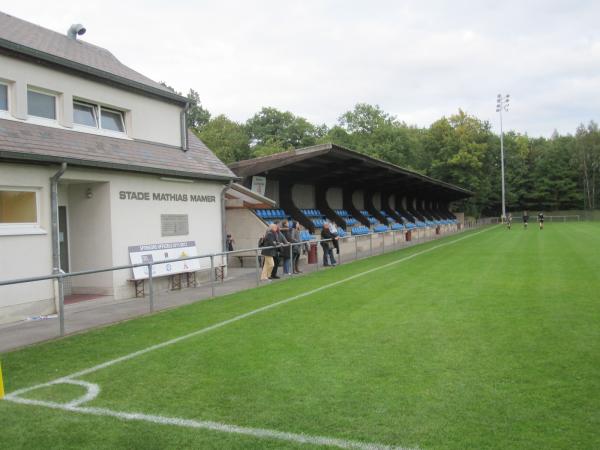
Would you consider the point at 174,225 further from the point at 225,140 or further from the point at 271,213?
the point at 225,140

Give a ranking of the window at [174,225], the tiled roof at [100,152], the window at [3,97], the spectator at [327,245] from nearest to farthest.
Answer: the tiled roof at [100,152] → the window at [3,97] → the window at [174,225] → the spectator at [327,245]

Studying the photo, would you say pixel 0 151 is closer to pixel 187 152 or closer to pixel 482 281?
pixel 187 152

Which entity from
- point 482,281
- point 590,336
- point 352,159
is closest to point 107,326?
point 590,336

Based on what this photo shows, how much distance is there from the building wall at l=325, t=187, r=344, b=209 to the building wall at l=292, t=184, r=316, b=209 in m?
1.82

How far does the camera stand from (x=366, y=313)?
9.23 meters

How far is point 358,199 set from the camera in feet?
125

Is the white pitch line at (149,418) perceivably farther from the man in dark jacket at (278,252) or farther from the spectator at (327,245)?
the spectator at (327,245)

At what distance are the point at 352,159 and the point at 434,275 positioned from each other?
37.1ft

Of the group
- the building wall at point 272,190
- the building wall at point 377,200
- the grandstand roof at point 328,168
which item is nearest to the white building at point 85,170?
the grandstand roof at point 328,168

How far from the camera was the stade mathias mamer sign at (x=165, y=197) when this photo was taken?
12.6m

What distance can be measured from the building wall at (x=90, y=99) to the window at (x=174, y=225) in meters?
2.20

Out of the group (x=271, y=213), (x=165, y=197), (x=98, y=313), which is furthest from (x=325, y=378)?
(x=271, y=213)

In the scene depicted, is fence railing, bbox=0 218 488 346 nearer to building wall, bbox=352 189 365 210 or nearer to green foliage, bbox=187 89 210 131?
building wall, bbox=352 189 365 210

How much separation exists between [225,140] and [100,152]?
50652 mm
